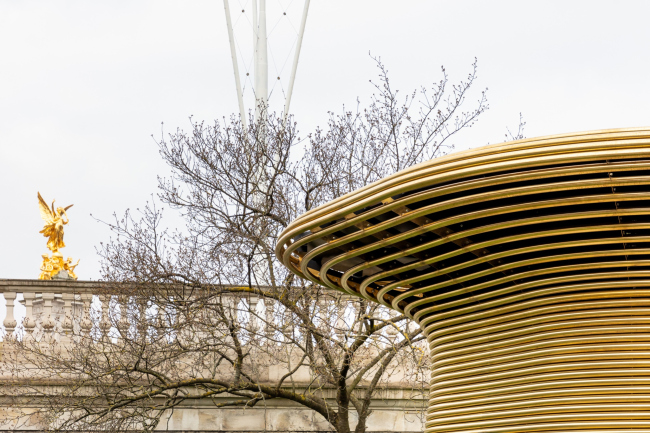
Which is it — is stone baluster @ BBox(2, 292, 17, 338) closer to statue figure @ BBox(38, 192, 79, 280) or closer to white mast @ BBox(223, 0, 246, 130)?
statue figure @ BBox(38, 192, 79, 280)

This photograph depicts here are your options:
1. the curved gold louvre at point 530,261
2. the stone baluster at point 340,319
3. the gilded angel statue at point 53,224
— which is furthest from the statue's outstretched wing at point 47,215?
the curved gold louvre at point 530,261

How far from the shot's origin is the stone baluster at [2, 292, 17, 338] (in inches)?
517

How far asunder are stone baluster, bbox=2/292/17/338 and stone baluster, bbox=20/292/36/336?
7.1 inches

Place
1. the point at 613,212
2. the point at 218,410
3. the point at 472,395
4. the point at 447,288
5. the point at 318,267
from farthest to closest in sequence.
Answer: the point at 218,410, the point at 318,267, the point at 447,288, the point at 472,395, the point at 613,212

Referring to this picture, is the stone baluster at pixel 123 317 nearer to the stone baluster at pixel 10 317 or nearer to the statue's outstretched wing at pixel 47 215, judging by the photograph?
the stone baluster at pixel 10 317

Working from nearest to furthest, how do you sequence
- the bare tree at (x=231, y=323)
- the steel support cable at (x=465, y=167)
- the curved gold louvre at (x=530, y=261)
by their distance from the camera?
the steel support cable at (x=465, y=167), the curved gold louvre at (x=530, y=261), the bare tree at (x=231, y=323)

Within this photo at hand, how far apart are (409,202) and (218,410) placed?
29.2 ft

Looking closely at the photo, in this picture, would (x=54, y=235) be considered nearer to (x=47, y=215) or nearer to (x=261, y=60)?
(x=47, y=215)

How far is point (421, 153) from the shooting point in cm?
1341

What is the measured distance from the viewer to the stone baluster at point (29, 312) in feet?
42.9

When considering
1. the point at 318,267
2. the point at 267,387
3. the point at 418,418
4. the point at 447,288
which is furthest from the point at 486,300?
the point at 418,418

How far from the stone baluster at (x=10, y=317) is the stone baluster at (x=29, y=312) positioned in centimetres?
18

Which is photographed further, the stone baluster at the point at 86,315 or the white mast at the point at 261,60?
the white mast at the point at 261,60

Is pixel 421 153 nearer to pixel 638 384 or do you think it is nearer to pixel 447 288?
pixel 447 288
